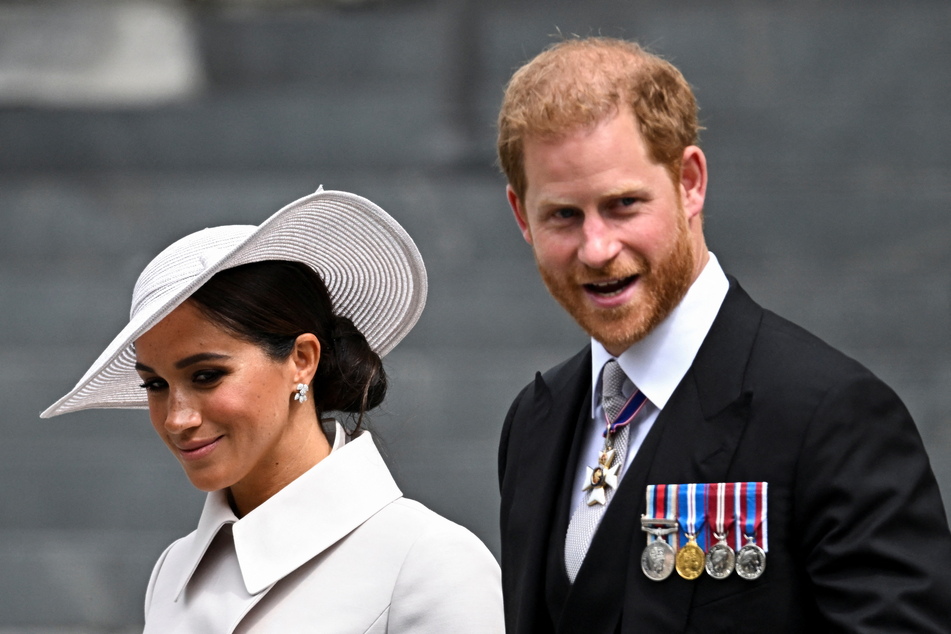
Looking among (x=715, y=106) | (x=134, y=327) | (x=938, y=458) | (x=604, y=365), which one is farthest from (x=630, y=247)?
(x=715, y=106)

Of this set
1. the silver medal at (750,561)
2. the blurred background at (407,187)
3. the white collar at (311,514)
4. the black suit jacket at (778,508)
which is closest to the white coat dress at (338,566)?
the white collar at (311,514)

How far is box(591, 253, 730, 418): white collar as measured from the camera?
8.84 ft

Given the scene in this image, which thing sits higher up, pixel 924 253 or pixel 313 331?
pixel 924 253

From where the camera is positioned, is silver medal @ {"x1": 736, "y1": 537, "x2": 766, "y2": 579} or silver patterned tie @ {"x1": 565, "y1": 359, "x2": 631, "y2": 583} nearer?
silver medal @ {"x1": 736, "y1": 537, "x2": 766, "y2": 579}

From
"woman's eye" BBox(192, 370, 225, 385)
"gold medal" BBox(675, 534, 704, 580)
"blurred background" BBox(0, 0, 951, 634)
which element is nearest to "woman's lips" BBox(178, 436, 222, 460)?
"woman's eye" BBox(192, 370, 225, 385)

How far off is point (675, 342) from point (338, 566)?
0.73 m

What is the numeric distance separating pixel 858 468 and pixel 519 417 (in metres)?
0.95

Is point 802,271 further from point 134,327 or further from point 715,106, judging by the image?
point 134,327

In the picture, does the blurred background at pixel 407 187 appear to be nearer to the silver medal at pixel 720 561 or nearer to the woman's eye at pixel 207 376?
the woman's eye at pixel 207 376

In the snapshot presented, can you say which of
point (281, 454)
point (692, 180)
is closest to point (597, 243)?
point (692, 180)

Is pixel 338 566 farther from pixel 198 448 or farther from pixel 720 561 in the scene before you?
pixel 720 561

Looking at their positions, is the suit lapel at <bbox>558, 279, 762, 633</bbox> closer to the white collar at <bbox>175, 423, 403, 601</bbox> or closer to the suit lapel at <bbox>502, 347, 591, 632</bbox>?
the suit lapel at <bbox>502, 347, 591, 632</bbox>

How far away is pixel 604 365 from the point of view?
2848 millimetres

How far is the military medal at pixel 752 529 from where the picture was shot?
2.46 meters
